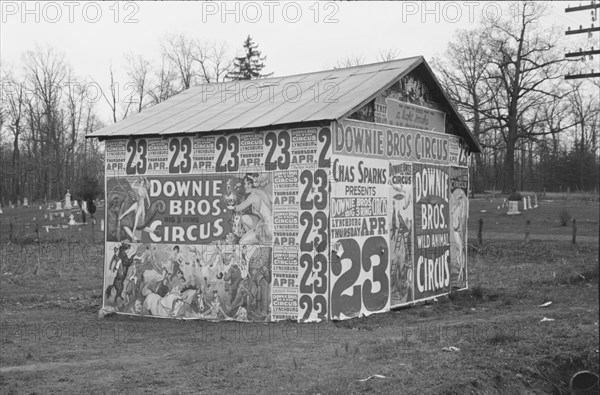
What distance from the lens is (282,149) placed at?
496 inches

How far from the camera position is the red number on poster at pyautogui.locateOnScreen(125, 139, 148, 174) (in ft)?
46.1

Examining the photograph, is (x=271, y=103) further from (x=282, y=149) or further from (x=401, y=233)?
(x=401, y=233)

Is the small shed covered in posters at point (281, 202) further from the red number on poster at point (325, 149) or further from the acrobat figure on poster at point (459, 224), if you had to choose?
the acrobat figure on poster at point (459, 224)

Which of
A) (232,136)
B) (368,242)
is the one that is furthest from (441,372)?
(232,136)

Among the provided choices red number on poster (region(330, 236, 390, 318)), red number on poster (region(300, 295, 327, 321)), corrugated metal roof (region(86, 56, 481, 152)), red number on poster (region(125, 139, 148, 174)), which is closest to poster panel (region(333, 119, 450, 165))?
corrugated metal roof (region(86, 56, 481, 152))

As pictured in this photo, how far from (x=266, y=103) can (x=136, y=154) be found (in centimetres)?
293

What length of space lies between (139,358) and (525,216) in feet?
104

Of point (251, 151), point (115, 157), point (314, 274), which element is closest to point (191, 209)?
point (251, 151)

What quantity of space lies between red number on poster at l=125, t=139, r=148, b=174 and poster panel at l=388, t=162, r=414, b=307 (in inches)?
202

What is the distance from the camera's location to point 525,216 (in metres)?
37.8

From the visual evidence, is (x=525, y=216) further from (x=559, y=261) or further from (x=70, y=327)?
(x=70, y=327)

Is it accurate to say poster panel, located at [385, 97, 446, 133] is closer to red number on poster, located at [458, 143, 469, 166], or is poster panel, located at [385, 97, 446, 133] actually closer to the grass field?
red number on poster, located at [458, 143, 469, 166]

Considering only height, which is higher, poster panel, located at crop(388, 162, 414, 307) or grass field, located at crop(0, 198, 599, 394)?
poster panel, located at crop(388, 162, 414, 307)

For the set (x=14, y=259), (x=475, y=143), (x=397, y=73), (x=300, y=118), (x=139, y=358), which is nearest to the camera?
(x=139, y=358)
